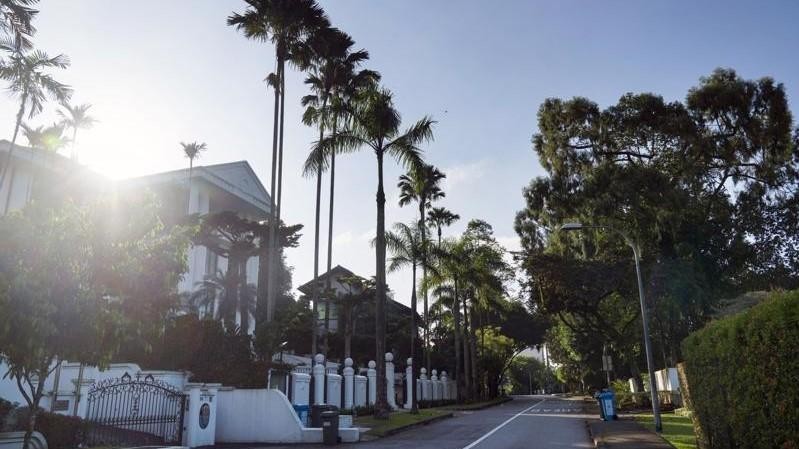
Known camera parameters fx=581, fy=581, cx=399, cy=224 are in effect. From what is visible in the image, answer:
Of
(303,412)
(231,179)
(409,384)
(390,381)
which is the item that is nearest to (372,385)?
(390,381)

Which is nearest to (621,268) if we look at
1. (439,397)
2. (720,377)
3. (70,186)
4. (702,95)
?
(702,95)

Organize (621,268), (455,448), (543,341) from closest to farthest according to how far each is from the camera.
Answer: (455,448)
(621,268)
(543,341)

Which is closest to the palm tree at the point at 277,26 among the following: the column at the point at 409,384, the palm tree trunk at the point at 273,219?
the palm tree trunk at the point at 273,219

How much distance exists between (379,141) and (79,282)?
17.3m

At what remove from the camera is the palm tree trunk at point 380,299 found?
23578mm

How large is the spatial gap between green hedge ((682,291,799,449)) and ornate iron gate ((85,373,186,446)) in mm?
13160

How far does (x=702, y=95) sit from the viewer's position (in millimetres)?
28281

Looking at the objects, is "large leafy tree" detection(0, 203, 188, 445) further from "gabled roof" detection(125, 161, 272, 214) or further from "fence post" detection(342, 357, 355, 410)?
"gabled roof" detection(125, 161, 272, 214)

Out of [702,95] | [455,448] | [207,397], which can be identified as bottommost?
[455,448]

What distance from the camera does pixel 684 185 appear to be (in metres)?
29.5

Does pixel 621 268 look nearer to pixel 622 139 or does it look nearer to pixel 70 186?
pixel 622 139

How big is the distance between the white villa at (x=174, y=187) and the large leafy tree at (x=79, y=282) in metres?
12.9

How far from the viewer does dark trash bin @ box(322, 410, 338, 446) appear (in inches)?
678

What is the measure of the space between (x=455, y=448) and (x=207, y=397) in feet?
23.9
